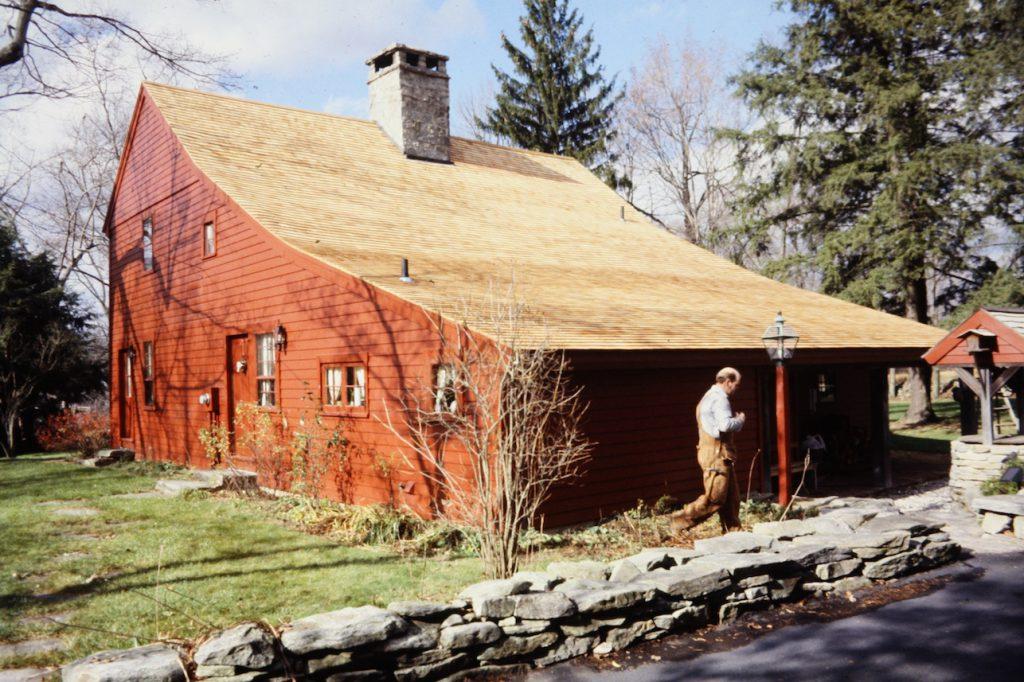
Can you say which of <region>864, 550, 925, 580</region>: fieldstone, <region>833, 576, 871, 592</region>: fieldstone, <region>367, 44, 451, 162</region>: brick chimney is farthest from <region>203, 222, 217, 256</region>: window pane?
<region>864, 550, 925, 580</region>: fieldstone

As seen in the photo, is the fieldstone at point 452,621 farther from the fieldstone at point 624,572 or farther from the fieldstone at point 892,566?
the fieldstone at point 892,566

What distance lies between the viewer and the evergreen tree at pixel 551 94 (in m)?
31.6

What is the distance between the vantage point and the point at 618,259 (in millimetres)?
15078

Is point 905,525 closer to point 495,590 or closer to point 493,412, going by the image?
point 493,412

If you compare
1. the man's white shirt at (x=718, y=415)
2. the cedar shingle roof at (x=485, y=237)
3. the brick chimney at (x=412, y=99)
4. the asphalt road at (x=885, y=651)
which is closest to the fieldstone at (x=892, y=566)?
the asphalt road at (x=885, y=651)

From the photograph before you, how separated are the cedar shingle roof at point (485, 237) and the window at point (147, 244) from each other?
2.66 m

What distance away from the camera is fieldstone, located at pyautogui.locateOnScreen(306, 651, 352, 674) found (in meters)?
4.55

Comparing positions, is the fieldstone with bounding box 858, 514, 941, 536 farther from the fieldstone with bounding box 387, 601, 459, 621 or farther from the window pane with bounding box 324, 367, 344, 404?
the window pane with bounding box 324, 367, 344, 404

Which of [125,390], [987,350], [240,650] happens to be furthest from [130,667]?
[125,390]

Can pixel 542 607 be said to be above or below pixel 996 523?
above

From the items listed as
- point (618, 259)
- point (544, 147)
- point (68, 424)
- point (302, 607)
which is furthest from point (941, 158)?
point (68, 424)

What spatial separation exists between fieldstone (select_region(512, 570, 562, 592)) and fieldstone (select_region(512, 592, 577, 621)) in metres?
0.21

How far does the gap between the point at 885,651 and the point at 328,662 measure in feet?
11.7

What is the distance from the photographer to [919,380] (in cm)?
2284
